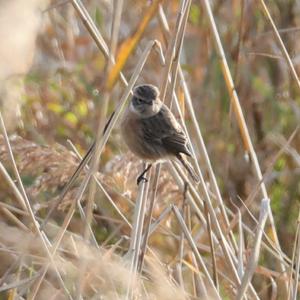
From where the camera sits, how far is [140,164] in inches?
129

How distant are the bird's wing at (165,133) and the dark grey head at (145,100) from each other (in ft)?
0.13

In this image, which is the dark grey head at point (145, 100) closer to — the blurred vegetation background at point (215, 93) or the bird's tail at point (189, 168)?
the bird's tail at point (189, 168)

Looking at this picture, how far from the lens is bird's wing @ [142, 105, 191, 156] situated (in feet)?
10.1

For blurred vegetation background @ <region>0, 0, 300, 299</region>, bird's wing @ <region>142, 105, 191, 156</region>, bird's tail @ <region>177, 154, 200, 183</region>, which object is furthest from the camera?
blurred vegetation background @ <region>0, 0, 300, 299</region>

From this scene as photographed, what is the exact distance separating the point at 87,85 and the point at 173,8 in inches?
27.0

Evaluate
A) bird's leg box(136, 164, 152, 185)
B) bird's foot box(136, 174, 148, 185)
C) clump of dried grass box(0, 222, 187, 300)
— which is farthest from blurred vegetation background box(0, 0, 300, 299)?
clump of dried grass box(0, 222, 187, 300)

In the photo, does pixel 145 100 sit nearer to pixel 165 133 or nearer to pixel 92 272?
pixel 165 133

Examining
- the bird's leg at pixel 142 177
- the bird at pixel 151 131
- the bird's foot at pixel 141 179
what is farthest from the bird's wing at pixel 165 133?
the bird's foot at pixel 141 179

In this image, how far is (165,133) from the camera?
10.7 ft

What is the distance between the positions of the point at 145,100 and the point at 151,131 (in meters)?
0.30

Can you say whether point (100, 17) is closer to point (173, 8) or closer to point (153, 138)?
→ point (173, 8)

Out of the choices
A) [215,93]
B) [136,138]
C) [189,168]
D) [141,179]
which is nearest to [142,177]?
[141,179]

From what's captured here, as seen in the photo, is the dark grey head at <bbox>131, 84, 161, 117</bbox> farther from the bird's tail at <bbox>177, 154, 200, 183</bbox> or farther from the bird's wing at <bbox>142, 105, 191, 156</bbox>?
the bird's tail at <bbox>177, 154, 200, 183</bbox>

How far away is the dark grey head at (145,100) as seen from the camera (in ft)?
9.72
